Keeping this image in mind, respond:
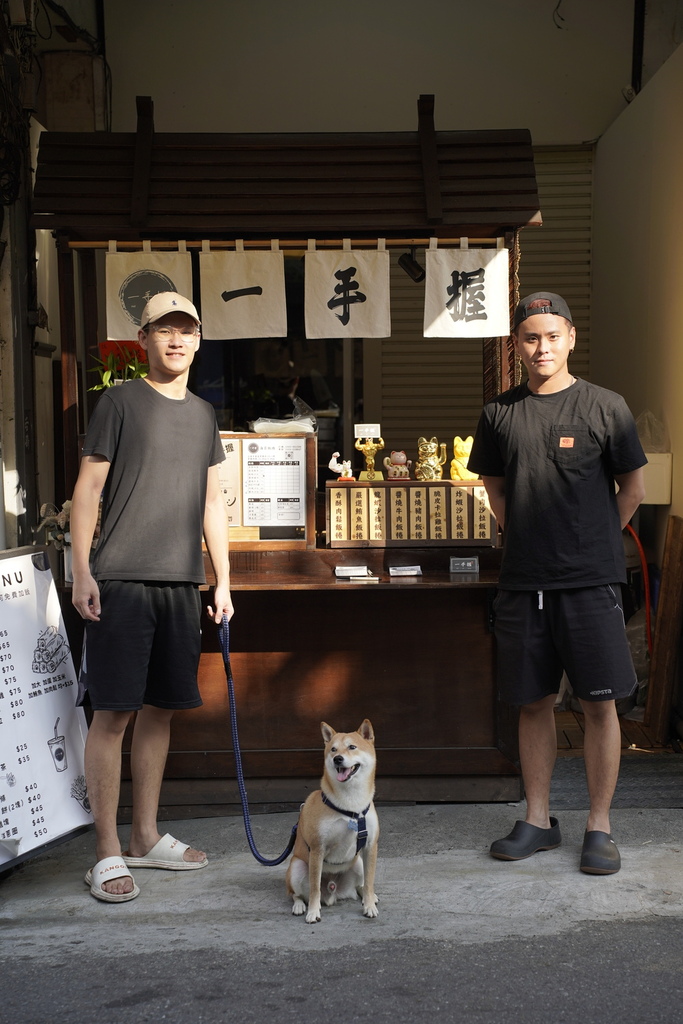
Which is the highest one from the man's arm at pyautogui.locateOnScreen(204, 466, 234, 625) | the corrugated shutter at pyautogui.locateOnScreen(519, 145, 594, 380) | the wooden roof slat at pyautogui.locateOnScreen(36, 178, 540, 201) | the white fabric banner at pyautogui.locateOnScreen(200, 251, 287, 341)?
the corrugated shutter at pyautogui.locateOnScreen(519, 145, 594, 380)

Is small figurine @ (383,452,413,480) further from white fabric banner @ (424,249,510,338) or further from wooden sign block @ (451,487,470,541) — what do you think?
white fabric banner @ (424,249,510,338)

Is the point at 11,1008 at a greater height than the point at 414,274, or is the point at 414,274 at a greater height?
the point at 414,274

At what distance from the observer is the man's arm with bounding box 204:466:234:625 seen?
14.2 feet

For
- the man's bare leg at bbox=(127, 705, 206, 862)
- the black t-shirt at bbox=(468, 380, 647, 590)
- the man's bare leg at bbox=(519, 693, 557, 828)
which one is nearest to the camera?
the black t-shirt at bbox=(468, 380, 647, 590)

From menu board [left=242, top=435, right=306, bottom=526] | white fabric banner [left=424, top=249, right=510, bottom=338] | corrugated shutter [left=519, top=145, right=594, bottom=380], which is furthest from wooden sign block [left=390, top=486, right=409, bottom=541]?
corrugated shutter [left=519, top=145, right=594, bottom=380]

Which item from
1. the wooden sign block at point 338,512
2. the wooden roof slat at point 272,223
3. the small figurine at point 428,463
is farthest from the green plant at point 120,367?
the small figurine at point 428,463

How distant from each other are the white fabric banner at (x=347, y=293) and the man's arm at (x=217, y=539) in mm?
1449

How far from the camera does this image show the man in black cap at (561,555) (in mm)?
4211

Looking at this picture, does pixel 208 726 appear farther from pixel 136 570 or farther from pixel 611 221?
pixel 611 221

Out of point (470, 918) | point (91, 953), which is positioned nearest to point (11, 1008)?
point (91, 953)

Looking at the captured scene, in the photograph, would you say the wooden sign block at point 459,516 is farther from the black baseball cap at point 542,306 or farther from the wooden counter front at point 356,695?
the black baseball cap at point 542,306

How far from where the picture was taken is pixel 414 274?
19.7ft

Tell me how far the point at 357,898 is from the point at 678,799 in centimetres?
200

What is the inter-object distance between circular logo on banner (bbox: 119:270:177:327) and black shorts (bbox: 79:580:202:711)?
1.95m
